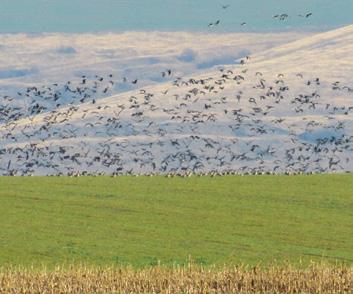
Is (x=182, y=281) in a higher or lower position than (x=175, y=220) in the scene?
lower

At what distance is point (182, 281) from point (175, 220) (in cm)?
3319

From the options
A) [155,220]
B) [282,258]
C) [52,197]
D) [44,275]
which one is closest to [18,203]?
[52,197]

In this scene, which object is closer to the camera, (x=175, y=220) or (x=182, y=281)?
(x=182, y=281)

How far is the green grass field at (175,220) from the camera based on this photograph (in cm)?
5278

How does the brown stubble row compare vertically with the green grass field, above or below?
below

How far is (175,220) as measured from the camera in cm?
6700

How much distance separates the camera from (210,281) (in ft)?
111

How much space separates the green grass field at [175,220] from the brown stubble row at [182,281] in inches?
394

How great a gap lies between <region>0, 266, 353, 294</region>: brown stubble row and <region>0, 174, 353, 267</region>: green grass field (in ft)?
32.8

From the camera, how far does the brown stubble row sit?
32.5m

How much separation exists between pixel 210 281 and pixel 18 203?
40731 millimetres

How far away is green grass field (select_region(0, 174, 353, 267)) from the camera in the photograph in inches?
2078

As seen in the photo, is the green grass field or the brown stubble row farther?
the green grass field

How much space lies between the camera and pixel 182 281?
33812mm
